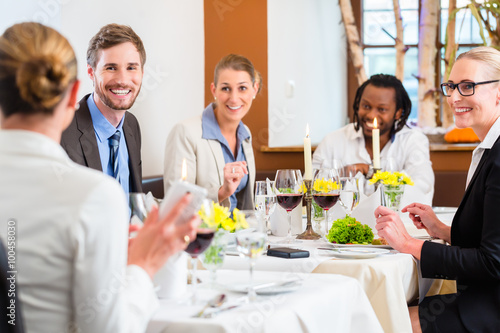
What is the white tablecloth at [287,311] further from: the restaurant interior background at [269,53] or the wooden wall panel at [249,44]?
the wooden wall panel at [249,44]

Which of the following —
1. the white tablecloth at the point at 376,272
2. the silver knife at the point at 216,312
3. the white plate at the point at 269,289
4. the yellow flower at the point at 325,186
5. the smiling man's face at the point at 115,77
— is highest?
the smiling man's face at the point at 115,77

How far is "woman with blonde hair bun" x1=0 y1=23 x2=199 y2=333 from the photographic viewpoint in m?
0.93

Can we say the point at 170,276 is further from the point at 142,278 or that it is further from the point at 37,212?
the point at 37,212

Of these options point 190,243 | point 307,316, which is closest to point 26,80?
point 190,243

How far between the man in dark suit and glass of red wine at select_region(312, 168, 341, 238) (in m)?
0.80

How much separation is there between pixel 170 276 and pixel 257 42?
3.40m

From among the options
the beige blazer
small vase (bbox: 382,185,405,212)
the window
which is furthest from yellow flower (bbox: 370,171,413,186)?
the window

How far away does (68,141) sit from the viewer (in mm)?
2236

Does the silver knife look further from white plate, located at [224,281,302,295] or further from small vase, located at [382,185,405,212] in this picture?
small vase, located at [382,185,405,212]

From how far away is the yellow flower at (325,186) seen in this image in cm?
210

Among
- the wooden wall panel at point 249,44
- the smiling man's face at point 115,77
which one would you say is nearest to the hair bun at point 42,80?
the smiling man's face at point 115,77

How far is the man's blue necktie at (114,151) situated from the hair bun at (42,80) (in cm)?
144

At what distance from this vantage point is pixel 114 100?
246 cm

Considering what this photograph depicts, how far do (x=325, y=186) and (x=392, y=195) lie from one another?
454mm
